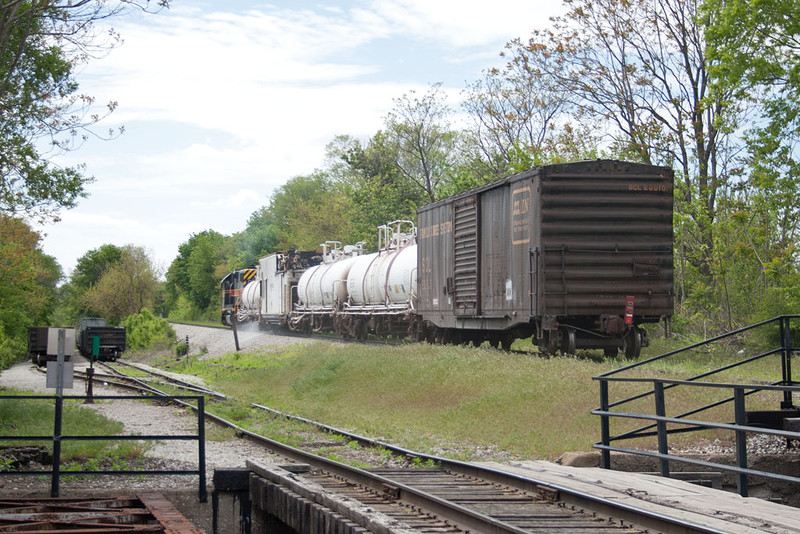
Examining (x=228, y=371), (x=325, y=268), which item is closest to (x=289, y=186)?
(x=325, y=268)

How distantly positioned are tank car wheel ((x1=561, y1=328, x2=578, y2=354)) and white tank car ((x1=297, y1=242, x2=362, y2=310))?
15.3 m

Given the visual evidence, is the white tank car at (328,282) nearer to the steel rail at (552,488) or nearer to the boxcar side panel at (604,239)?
the boxcar side panel at (604,239)

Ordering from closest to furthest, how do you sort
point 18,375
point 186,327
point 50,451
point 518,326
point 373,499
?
point 373,499, point 50,451, point 518,326, point 18,375, point 186,327

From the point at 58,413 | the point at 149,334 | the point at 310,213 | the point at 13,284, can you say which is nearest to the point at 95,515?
the point at 58,413

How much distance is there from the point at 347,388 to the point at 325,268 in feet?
58.4

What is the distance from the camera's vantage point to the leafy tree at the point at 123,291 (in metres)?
86.9

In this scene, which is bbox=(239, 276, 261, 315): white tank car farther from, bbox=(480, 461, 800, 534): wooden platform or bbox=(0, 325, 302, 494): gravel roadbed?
bbox=(480, 461, 800, 534): wooden platform

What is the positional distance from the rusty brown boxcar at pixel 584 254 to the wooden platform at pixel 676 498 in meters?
8.51

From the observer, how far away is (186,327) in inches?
2518

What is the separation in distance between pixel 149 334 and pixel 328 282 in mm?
23413

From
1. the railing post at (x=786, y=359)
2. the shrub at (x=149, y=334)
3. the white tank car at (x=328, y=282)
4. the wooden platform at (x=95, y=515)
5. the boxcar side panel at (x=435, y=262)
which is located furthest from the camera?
the shrub at (x=149, y=334)

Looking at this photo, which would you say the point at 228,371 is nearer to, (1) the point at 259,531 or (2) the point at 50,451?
(2) the point at 50,451

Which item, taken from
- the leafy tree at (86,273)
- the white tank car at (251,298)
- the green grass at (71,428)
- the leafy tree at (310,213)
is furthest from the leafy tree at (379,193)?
the leafy tree at (86,273)

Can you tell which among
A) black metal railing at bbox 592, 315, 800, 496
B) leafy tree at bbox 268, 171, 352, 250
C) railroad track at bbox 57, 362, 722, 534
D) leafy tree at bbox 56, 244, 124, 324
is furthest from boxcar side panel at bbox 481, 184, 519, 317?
leafy tree at bbox 56, 244, 124, 324
